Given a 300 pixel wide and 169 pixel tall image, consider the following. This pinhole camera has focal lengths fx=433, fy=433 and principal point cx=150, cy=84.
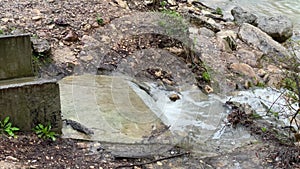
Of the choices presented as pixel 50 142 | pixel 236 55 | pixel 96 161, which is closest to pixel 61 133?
pixel 50 142

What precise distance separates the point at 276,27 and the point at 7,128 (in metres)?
5.62

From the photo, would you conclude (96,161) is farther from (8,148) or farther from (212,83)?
(212,83)

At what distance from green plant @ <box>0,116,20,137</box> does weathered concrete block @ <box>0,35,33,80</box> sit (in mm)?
951

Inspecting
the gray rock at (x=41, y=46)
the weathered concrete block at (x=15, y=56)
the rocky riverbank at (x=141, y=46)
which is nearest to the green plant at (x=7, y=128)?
the weathered concrete block at (x=15, y=56)

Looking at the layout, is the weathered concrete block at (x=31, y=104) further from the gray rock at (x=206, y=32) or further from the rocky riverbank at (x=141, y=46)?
the gray rock at (x=206, y=32)

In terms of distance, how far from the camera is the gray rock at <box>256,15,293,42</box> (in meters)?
7.73

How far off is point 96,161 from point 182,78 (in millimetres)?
2341

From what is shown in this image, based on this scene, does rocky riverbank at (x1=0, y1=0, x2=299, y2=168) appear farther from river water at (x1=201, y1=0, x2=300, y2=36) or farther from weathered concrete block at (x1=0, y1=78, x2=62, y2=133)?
river water at (x1=201, y1=0, x2=300, y2=36)

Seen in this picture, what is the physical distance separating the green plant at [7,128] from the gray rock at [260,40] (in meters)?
4.43

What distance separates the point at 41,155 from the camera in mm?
3387

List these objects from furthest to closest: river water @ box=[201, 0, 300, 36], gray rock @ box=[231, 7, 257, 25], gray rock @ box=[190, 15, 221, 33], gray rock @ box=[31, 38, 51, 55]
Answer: river water @ box=[201, 0, 300, 36] → gray rock @ box=[231, 7, 257, 25] → gray rock @ box=[190, 15, 221, 33] → gray rock @ box=[31, 38, 51, 55]

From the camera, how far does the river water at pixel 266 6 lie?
910 centimetres

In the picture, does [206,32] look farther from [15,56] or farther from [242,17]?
[15,56]

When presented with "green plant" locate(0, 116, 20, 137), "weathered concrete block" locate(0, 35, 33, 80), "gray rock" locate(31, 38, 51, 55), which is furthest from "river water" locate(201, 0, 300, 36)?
"green plant" locate(0, 116, 20, 137)
